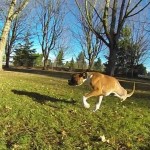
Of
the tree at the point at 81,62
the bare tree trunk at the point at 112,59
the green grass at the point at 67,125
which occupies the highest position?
the tree at the point at 81,62

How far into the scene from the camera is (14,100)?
Result: 1055cm

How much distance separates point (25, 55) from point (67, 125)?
7264 cm

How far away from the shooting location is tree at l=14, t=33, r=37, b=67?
77.9m

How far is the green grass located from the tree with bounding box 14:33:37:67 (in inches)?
2641

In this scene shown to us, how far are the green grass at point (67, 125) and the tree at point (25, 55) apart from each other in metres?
67.1

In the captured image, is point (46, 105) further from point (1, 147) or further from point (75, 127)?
point (1, 147)

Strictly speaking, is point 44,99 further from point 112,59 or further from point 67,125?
point 112,59

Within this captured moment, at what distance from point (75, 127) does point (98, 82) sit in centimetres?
166

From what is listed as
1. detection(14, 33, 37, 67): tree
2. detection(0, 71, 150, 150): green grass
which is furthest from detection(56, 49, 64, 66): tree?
detection(0, 71, 150, 150): green grass

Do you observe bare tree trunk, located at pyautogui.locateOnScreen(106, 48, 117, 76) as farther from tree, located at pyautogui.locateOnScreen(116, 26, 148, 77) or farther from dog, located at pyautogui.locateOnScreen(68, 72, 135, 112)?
tree, located at pyautogui.locateOnScreen(116, 26, 148, 77)

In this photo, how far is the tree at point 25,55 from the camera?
3066 inches

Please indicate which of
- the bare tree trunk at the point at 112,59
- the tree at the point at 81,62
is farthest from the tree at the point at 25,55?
the bare tree trunk at the point at 112,59

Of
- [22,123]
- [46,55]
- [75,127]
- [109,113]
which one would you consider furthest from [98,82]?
[46,55]

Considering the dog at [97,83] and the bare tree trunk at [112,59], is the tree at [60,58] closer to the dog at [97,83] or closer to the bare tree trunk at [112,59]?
the bare tree trunk at [112,59]
